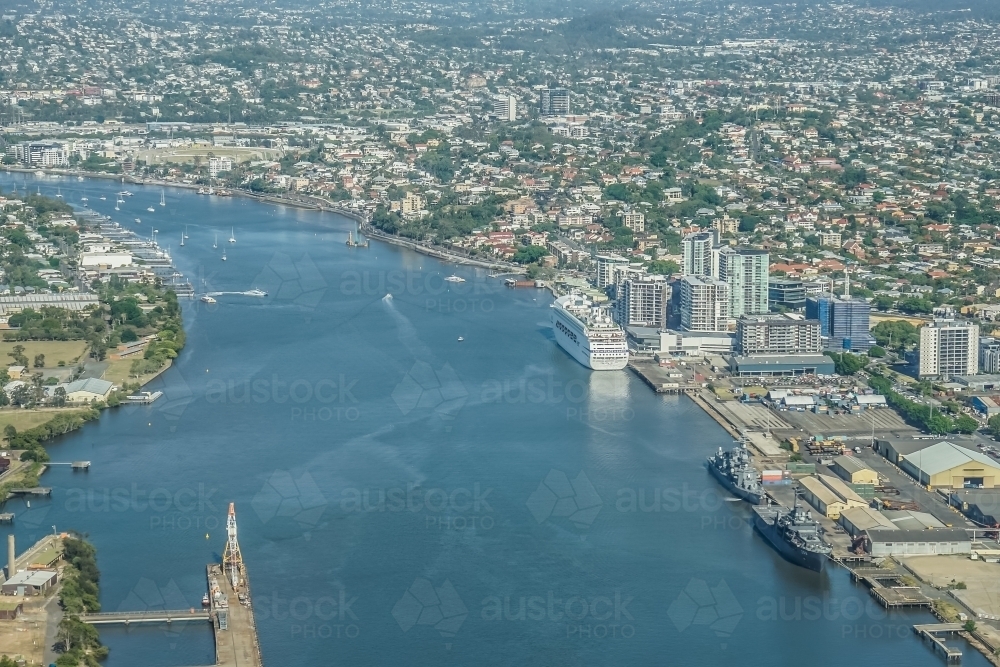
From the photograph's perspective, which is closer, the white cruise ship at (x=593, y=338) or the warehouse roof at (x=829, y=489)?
the warehouse roof at (x=829, y=489)

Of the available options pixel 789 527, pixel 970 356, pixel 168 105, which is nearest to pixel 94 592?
pixel 789 527

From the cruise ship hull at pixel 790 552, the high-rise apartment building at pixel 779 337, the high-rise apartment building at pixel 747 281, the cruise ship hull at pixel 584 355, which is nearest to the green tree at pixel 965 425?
the high-rise apartment building at pixel 779 337

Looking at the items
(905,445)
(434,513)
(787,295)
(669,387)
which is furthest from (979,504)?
(787,295)

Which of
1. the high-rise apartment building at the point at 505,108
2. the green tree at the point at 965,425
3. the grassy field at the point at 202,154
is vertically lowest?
the green tree at the point at 965,425

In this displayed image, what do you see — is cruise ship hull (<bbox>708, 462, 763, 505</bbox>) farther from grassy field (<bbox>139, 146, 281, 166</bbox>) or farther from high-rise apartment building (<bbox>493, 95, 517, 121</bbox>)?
high-rise apartment building (<bbox>493, 95, 517, 121</bbox>)

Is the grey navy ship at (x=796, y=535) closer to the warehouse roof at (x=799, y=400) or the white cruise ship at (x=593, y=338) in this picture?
the warehouse roof at (x=799, y=400)

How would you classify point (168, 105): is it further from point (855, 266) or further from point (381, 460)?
point (381, 460)
